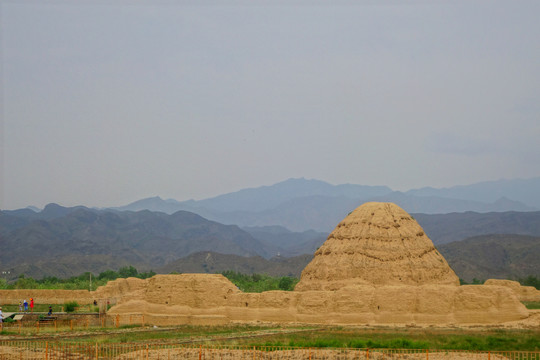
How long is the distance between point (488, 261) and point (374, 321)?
82234 millimetres

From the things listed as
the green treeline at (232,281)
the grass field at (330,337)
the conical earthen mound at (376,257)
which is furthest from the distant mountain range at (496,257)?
the grass field at (330,337)

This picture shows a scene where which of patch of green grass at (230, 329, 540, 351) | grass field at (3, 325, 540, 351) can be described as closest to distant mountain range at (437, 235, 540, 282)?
grass field at (3, 325, 540, 351)

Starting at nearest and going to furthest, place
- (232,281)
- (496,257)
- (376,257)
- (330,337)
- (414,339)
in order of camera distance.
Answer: (414,339) < (330,337) < (376,257) < (232,281) < (496,257)

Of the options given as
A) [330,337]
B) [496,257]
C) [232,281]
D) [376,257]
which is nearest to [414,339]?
[330,337]

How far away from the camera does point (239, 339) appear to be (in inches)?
1355

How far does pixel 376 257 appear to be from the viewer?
47.8 meters

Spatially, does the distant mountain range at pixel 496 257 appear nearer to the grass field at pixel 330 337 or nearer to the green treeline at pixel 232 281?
the green treeline at pixel 232 281

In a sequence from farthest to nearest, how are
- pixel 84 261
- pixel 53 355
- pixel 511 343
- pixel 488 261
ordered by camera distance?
pixel 84 261
pixel 488 261
pixel 511 343
pixel 53 355

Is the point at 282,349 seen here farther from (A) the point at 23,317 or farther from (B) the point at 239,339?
(A) the point at 23,317

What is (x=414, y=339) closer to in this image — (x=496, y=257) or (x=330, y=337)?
(x=330, y=337)

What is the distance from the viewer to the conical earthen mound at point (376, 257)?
47156 millimetres

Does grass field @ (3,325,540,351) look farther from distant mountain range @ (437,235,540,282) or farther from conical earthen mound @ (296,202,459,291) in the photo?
distant mountain range @ (437,235,540,282)

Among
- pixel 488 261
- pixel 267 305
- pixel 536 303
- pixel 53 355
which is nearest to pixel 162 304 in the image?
pixel 267 305

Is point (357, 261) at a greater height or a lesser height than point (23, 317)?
greater
